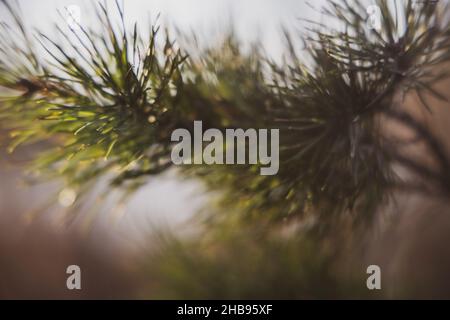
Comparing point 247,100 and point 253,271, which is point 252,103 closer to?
point 247,100

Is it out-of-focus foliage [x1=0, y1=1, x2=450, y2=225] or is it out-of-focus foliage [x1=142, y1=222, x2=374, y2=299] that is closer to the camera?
out-of-focus foliage [x1=0, y1=1, x2=450, y2=225]

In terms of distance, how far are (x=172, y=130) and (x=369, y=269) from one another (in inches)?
11.9

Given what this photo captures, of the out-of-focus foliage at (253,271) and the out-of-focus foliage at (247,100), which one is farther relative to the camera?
A: the out-of-focus foliage at (253,271)

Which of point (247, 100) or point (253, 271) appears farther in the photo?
point (253, 271)

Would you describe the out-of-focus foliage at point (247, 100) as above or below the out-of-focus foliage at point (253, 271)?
above

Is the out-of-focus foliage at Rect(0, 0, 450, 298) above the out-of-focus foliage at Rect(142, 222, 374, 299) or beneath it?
above

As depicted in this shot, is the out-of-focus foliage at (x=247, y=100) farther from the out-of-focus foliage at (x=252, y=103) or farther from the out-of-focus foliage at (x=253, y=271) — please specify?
the out-of-focus foliage at (x=253, y=271)

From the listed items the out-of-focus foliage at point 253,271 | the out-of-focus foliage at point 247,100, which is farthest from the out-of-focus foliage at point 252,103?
the out-of-focus foliage at point 253,271

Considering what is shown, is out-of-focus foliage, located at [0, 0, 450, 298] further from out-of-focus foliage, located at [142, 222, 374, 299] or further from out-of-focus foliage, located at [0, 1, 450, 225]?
out-of-focus foliage, located at [142, 222, 374, 299]

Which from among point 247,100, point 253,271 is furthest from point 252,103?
point 253,271

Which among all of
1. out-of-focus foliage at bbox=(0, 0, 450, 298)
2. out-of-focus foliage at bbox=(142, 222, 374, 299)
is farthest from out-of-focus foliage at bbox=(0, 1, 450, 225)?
out-of-focus foliage at bbox=(142, 222, 374, 299)

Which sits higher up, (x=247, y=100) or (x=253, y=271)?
(x=247, y=100)

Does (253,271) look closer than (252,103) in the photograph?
No
